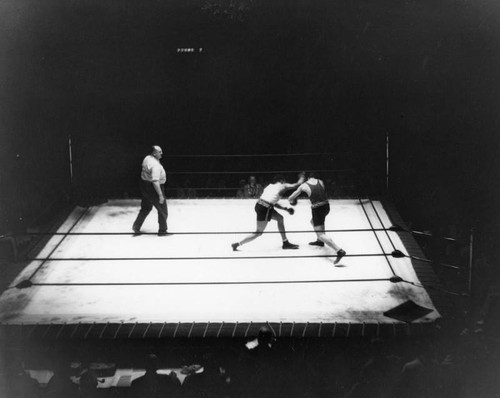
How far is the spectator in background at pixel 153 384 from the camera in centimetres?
517

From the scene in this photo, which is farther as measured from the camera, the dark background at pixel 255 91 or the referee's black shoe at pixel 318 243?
the dark background at pixel 255 91

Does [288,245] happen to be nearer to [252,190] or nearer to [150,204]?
[150,204]

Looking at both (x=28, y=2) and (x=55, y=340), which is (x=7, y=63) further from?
(x=55, y=340)

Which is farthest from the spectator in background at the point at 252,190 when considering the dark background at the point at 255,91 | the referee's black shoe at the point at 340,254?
the referee's black shoe at the point at 340,254

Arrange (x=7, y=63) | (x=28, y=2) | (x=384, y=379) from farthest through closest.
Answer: (x=7, y=63) → (x=28, y=2) → (x=384, y=379)

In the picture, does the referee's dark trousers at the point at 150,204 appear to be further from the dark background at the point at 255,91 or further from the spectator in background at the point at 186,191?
the spectator in background at the point at 186,191

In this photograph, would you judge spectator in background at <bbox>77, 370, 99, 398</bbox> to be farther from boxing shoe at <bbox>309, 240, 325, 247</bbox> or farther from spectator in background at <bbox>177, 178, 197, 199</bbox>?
spectator in background at <bbox>177, 178, 197, 199</bbox>

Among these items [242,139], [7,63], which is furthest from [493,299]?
[7,63]

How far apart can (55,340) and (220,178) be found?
682 centimetres

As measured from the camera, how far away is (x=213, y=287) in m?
6.43

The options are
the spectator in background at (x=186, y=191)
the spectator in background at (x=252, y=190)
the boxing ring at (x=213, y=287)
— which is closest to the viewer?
the boxing ring at (x=213, y=287)

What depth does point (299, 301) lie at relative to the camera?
5.97 metres

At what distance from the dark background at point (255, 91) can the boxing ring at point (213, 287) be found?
2.71 meters

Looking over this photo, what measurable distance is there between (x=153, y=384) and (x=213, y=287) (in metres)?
1.52
